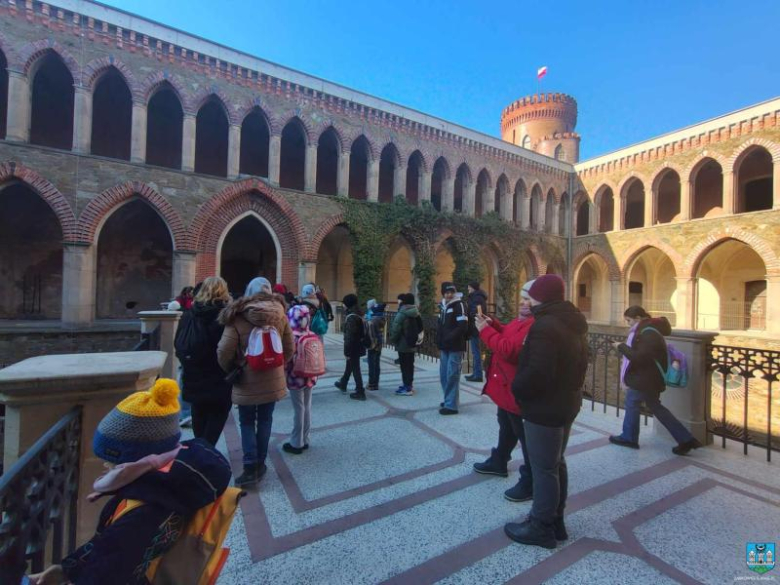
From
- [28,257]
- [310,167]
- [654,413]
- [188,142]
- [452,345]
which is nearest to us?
[654,413]

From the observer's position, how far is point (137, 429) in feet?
4.58

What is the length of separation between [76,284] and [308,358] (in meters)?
10.8

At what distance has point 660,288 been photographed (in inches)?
933

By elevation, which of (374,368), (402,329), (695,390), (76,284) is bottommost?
(374,368)

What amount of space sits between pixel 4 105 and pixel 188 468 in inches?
710

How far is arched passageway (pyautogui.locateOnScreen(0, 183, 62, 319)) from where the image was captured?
1303cm

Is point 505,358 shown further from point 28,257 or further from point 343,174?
point 28,257

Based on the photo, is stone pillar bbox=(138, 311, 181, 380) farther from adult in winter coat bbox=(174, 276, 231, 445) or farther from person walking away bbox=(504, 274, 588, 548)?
person walking away bbox=(504, 274, 588, 548)

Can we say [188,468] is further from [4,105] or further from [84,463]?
[4,105]

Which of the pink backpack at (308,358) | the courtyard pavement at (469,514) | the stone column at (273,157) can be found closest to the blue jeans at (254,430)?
the courtyard pavement at (469,514)

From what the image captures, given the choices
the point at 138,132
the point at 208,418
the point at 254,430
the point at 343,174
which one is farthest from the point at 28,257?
the point at 254,430

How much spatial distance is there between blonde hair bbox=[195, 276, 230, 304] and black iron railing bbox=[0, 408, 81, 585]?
50.8 inches

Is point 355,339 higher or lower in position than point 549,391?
lower

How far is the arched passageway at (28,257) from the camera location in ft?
42.8
